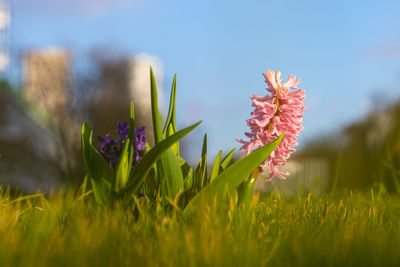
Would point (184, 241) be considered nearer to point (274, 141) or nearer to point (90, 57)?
point (274, 141)

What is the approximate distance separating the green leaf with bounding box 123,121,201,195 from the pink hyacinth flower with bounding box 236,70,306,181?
51 centimetres

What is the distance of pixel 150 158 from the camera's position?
2328 millimetres

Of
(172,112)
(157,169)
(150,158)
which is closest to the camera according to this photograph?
(150,158)

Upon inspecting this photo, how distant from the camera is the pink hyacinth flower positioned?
2578 millimetres

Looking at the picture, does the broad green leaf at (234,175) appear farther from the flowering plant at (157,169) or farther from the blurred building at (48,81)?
the blurred building at (48,81)

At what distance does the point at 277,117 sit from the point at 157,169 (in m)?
0.80

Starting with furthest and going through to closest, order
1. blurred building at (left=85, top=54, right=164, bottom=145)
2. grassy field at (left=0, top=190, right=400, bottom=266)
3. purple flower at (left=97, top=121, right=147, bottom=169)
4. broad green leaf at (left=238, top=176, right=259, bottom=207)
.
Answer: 1. blurred building at (left=85, top=54, right=164, bottom=145)
2. purple flower at (left=97, top=121, right=147, bottom=169)
3. broad green leaf at (left=238, top=176, right=259, bottom=207)
4. grassy field at (left=0, top=190, right=400, bottom=266)

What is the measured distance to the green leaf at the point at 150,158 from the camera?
2.23 m

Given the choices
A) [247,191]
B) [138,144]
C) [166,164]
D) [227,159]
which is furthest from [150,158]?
[227,159]

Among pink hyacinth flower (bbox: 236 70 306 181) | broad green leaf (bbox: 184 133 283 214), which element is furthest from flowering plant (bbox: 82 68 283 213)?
pink hyacinth flower (bbox: 236 70 306 181)

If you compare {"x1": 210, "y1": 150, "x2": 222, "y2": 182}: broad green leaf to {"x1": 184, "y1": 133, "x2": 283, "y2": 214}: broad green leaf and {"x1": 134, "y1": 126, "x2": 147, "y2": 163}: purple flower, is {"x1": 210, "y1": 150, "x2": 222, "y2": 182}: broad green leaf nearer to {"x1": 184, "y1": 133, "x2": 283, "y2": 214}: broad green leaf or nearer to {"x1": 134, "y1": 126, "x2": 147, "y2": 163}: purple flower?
{"x1": 184, "y1": 133, "x2": 283, "y2": 214}: broad green leaf

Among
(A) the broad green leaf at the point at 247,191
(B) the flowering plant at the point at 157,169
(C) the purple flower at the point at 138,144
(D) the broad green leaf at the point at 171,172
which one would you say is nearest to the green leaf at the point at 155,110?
(B) the flowering plant at the point at 157,169

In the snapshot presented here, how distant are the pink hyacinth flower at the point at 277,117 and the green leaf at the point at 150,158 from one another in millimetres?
509

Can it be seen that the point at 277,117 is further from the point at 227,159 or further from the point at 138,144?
the point at 138,144
